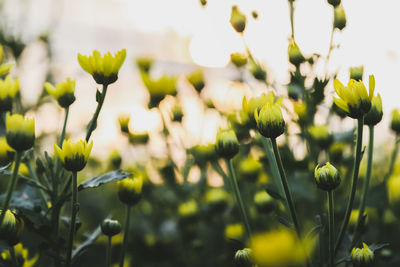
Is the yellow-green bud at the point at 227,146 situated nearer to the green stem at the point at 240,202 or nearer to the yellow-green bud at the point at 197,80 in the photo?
the green stem at the point at 240,202

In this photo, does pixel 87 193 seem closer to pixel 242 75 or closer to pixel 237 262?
pixel 242 75

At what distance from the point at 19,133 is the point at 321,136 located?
0.57 meters

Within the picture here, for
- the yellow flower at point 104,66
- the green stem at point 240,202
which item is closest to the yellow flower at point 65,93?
the yellow flower at point 104,66

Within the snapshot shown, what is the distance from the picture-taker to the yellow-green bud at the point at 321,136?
77 centimetres

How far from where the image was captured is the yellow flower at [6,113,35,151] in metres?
0.43

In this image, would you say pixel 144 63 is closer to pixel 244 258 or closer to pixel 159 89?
pixel 159 89

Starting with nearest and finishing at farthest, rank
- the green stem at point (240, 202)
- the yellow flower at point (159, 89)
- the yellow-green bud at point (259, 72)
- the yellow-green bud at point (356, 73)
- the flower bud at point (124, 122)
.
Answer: the green stem at point (240, 202) → the yellow-green bud at point (356, 73) → the yellow-green bud at point (259, 72) → the yellow flower at point (159, 89) → the flower bud at point (124, 122)

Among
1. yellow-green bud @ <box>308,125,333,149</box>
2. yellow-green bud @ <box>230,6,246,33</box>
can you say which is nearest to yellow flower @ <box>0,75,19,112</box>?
yellow-green bud @ <box>230,6,246,33</box>

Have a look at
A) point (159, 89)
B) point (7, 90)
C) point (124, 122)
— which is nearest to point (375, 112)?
point (7, 90)

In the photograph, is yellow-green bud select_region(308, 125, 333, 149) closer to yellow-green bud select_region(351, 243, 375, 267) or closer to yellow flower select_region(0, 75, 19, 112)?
yellow-green bud select_region(351, 243, 375, 267)

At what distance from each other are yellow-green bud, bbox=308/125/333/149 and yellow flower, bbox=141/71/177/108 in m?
0.42

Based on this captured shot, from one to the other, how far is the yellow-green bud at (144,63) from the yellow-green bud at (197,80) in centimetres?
22

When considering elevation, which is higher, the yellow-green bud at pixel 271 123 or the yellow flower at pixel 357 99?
the yellow flower at pixel 357 99

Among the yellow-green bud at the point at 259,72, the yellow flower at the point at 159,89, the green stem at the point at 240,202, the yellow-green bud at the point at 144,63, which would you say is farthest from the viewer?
the yellow-green bud at the point at 144,63
